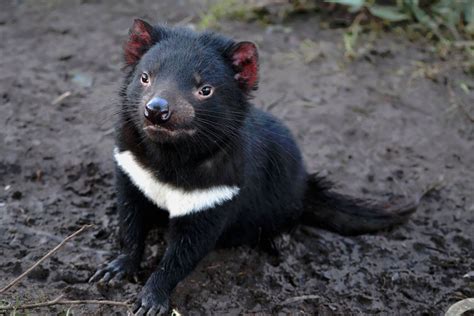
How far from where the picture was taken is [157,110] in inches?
115

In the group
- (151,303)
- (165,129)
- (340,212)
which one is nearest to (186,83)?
(165,129)

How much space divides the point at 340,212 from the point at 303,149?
74 cm

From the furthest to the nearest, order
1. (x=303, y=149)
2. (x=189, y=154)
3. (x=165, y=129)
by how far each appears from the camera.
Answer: (x=303, y=149) → (x=189, y=154) → (x=165, y=129)

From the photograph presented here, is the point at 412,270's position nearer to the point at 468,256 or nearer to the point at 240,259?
the point at 468,256

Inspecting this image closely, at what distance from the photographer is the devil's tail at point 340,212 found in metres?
4.31

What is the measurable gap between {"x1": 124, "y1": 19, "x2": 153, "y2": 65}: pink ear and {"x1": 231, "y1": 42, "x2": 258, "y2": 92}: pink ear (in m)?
0.42

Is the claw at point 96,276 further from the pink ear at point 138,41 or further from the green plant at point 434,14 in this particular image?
the green plant at point 434,14

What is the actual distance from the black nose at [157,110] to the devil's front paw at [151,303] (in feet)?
3.27

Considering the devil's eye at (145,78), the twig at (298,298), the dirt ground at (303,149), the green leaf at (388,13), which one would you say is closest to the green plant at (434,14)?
the green leaf at (388,13)

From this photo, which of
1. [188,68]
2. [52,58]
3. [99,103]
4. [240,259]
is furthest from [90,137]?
[188,68]

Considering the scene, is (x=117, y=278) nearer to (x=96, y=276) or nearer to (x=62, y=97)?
(x=96, y=276)

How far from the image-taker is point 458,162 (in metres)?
4.96

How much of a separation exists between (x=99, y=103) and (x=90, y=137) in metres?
0.45

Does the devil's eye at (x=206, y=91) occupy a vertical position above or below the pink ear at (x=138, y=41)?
below
